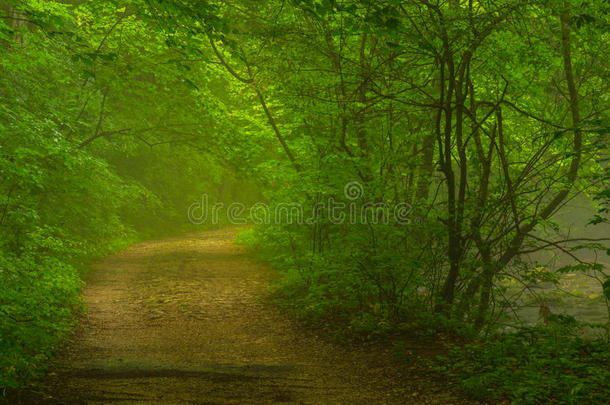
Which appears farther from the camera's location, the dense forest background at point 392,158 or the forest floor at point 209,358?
the dense forest background at point 392,158

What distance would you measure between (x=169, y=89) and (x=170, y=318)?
719 centimetres

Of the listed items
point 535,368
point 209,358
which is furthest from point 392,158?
point 209,358

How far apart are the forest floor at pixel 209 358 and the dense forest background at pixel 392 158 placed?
0.46m

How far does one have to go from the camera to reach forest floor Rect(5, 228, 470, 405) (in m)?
4.96

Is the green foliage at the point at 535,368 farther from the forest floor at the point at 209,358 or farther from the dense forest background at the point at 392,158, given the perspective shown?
the forest floor at the point at 209,358

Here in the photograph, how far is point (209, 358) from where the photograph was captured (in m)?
6.59

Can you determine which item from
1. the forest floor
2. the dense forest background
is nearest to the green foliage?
the dense forest background

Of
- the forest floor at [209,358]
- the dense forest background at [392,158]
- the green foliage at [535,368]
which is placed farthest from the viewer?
the dense forest background at [392,158]

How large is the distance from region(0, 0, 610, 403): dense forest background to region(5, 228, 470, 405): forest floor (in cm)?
46

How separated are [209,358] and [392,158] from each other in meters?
4.28

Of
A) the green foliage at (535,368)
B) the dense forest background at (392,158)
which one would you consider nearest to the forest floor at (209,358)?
the green foliage at (535,368)

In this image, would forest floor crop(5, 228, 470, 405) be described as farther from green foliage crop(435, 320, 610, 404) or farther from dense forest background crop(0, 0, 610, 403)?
dense forest background crop(0, 0, 610, 403)

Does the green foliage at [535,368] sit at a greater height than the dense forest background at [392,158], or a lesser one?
lesser

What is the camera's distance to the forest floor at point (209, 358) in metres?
4.96
